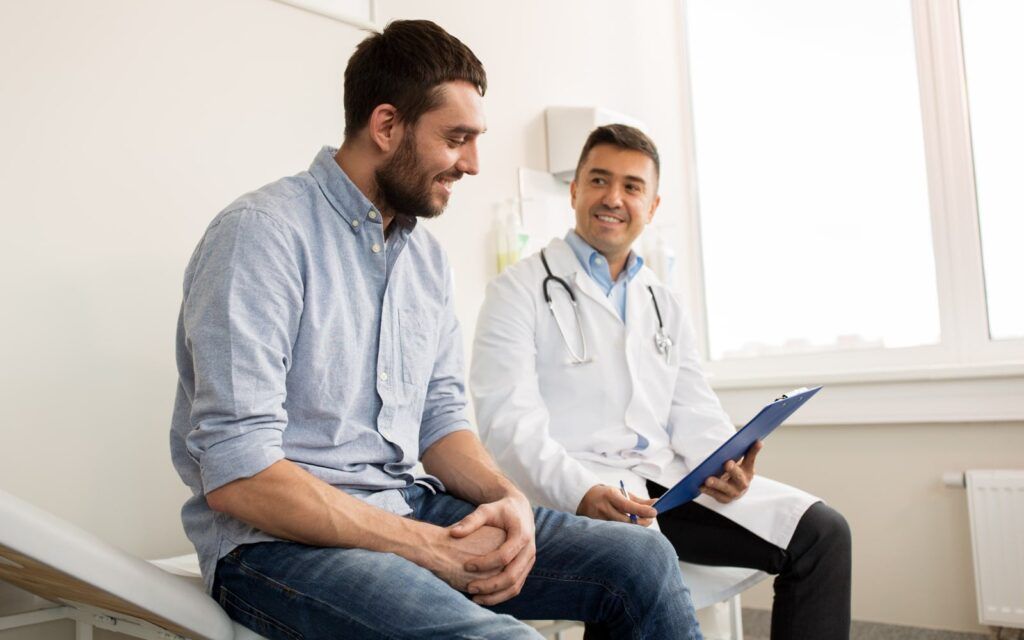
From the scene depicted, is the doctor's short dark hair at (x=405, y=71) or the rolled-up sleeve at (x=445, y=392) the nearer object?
the doctor's short dark hair at (x=405, y=71)

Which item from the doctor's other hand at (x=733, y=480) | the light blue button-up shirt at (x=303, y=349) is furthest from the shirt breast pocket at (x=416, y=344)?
the doctor's other hand at (x=733, y=480)

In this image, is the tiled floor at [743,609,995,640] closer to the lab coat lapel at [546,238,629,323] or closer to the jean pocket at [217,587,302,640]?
the lab coat lapel at [546,238,629,323]

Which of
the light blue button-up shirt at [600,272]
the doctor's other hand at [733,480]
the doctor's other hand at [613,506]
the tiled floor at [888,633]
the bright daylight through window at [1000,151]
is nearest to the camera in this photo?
the doctor's other hand at [613,506]

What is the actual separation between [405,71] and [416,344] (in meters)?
0.42

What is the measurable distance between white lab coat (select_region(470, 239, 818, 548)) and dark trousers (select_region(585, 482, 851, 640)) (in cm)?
3

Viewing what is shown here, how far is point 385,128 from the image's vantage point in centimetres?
130

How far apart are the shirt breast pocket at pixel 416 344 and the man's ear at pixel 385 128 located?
10.0 inches

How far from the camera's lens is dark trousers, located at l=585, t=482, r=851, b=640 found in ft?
5.33

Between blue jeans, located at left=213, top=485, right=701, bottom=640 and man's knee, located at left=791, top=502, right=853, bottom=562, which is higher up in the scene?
blue jeans, located at left=213, top=485, right=701, bottom=640

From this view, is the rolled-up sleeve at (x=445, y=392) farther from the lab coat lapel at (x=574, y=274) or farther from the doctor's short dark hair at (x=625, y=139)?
the doctor's short dark hair at (x=625, y=139)

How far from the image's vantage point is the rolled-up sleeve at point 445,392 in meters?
1.43

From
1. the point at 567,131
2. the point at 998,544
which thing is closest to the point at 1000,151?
the point at 998,544

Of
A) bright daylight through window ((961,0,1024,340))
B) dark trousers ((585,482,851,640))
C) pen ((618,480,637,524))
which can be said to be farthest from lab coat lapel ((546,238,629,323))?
bright daylight through window ((961,0,1024,340))

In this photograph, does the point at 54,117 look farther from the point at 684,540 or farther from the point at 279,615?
the point at 684,540
